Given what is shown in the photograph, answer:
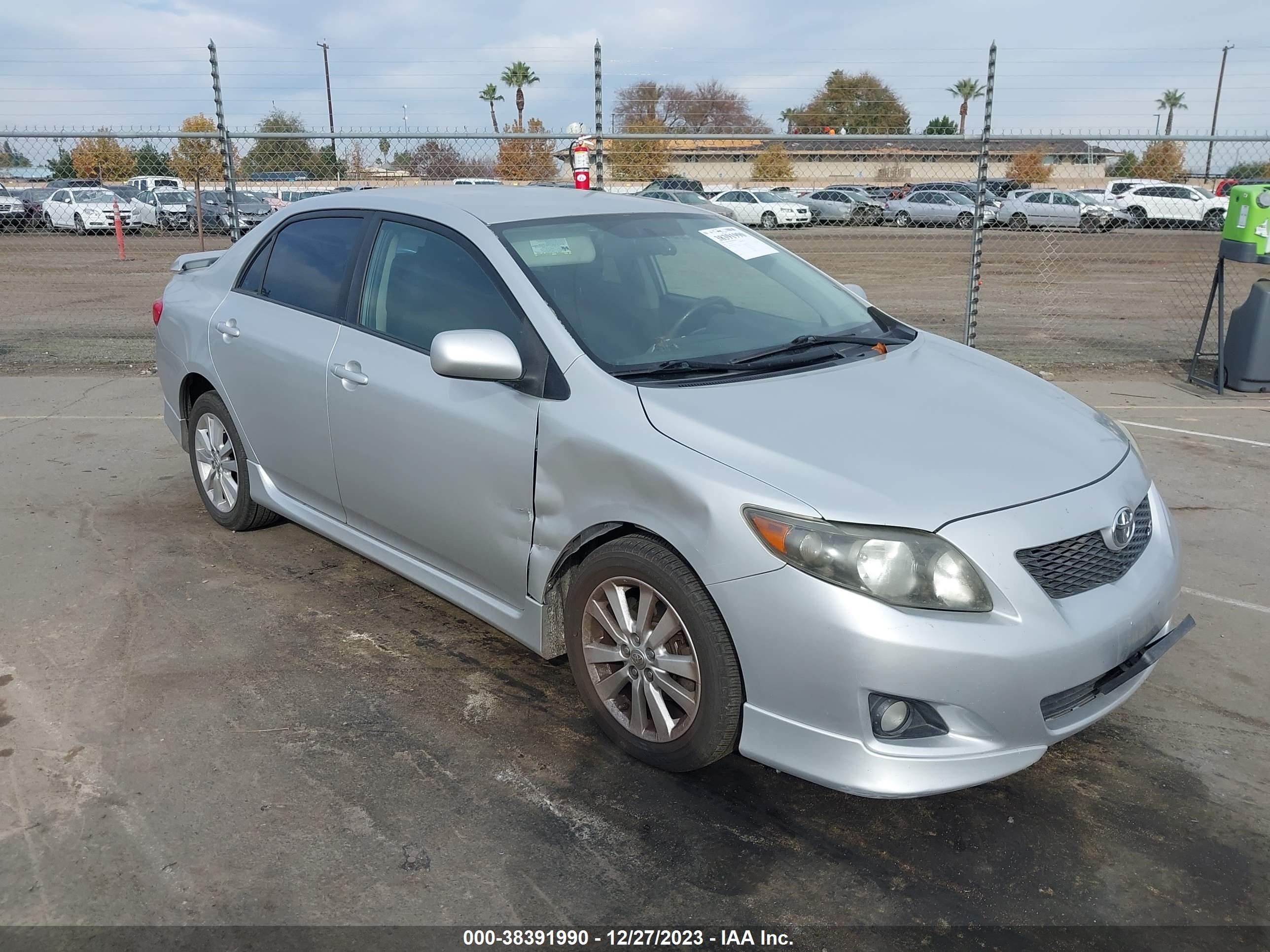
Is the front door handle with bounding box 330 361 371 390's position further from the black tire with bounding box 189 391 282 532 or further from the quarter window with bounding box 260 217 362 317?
the black tire with bounding box 189 391 282 532

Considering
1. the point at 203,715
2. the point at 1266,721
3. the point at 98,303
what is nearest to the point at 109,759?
the point at 203,715

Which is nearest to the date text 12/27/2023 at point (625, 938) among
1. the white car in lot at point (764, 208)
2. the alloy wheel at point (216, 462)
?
the alloy wheel at point (216, 462)

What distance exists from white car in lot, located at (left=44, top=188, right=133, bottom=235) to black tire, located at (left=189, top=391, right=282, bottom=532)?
22224 mm

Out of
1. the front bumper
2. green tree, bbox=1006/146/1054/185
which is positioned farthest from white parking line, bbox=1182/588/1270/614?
green tree, bbox=1006/146/1054/185

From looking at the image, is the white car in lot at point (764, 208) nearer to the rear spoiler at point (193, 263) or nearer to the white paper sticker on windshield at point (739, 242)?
the rear spoiler at point (193, 263)

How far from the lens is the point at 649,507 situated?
2.96m

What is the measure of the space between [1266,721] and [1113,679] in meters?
1.04

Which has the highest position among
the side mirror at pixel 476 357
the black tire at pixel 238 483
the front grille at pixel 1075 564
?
the side mirror at pixel 476 357

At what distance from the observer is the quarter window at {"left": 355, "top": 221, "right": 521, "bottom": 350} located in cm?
360

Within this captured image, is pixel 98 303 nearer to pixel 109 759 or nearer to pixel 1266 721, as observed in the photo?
pixel 109 759

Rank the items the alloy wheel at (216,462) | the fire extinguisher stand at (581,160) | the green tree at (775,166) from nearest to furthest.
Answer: the alloy wheel at (216,462)
the fire extinguisher stand at (581,160)
the green tree at (775,166)

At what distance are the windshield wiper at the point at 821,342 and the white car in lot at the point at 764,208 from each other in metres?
21.3

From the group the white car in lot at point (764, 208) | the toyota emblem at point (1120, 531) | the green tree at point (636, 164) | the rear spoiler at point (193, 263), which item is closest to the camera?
the toyota emblem at point (1120, 531)

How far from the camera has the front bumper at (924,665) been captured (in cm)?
258
